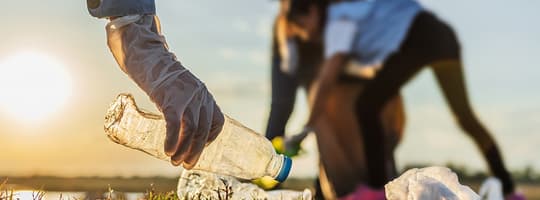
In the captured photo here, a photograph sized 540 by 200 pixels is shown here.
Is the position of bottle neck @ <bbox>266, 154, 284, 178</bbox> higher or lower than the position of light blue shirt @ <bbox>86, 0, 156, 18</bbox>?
lower

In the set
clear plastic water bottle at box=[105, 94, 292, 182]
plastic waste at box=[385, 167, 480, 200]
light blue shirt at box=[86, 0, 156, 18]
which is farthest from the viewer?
clear plastic water bottle at box=[105, 94, 292, 182]

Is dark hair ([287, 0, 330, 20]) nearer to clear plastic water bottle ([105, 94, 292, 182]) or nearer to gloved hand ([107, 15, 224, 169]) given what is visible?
clear plastic water bottle ([105, 94, 292, 182])

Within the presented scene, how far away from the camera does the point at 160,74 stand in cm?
100

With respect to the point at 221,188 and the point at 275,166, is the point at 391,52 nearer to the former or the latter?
the point at 221,188

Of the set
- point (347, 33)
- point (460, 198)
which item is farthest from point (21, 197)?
point (347, 33)

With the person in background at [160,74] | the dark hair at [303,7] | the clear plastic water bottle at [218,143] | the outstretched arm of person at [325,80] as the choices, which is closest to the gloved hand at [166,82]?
the person in background at [160,74]

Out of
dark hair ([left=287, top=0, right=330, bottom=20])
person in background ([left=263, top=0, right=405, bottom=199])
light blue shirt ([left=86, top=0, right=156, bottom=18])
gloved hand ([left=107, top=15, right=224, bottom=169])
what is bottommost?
person in background ([left=263, top=0, right=405, bottom=199])

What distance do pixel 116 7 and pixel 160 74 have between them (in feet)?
0.26

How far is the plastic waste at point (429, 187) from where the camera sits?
1.10 m

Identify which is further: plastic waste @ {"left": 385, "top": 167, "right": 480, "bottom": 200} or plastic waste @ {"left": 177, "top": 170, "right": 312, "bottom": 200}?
plastic waste @ {"left": 177, "top": 170, "right": 312, "bottom": 200}

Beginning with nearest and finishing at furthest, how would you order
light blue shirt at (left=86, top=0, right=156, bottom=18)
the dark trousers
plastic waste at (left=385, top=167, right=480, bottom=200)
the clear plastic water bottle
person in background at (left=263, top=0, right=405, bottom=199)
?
light blue shirt at (left=86, top=0, right=156, bottom=18) < plastic waste at (left=385, top=167, right=480, bottom=200) < the clear plastic water bottle < the dark trousers < person in background at (left=263, top=0, right=405, bottom=199)

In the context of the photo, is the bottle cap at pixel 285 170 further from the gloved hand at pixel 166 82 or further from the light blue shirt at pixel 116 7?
the light blue shirt at pixel 116 7

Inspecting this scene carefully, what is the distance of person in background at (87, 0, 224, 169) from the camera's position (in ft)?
3.21

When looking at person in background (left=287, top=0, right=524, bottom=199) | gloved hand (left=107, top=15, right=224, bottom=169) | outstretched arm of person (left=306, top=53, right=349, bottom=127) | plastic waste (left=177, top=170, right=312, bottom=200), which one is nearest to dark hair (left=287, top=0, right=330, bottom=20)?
person in background (left=287, top=0, right=524, bottom=199)
